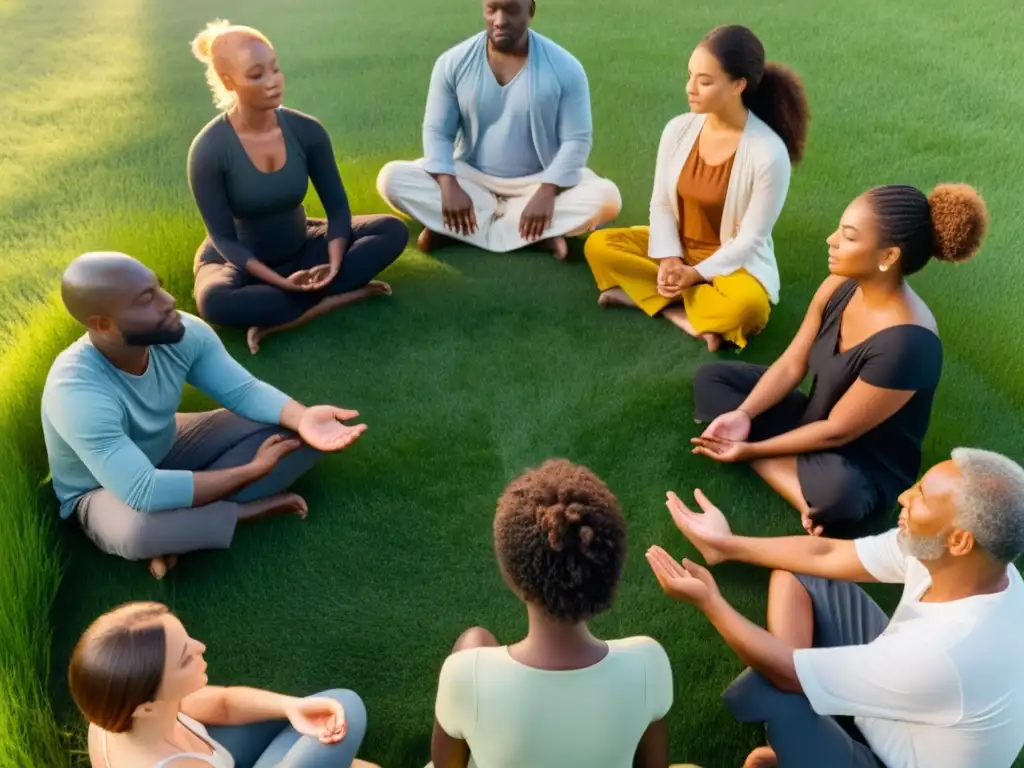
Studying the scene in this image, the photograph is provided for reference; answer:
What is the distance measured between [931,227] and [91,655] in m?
2.90

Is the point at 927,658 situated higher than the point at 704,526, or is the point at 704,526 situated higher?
the point at 927,658

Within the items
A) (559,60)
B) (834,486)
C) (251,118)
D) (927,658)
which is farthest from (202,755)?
(559,60)

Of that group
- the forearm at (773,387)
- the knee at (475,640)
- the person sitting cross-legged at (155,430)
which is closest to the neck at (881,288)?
the forearm at (773,387)

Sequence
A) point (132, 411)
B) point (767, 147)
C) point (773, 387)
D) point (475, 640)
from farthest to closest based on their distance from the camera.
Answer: point (767, 147)
point (773, 387)
point (132, 411)
point (475, 640)

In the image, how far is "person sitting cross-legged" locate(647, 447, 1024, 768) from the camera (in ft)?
7.10

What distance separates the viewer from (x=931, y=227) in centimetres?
318

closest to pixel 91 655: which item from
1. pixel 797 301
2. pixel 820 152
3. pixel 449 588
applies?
pixel 449 588

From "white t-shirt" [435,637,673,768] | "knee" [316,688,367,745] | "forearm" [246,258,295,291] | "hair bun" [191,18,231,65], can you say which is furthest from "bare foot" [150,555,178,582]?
"hair bun" [191,18,231,65]

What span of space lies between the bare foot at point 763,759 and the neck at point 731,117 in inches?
110

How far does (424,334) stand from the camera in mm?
4703

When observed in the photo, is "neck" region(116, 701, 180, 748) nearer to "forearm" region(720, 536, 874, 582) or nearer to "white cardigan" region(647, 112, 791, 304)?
"forearm" region(720, 536, 874, 582)

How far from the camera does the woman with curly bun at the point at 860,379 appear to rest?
3.17 meters

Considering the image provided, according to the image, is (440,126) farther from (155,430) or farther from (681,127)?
(155,430)

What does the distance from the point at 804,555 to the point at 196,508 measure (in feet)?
7.19
